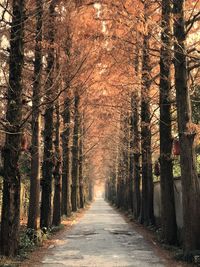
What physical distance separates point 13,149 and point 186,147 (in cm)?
443

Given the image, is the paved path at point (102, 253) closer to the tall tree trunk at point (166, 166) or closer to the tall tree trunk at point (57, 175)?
the tall tree trunk at point (166, 166)

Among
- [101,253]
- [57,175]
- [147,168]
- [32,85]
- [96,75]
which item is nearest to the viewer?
[101,253]

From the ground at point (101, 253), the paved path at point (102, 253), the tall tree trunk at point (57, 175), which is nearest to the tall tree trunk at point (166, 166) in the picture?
the ground at point (101, 253)

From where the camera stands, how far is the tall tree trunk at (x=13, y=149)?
32.4 ft

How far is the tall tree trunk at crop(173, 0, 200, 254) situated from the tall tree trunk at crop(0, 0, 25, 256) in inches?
158

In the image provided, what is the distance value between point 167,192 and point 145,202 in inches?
273

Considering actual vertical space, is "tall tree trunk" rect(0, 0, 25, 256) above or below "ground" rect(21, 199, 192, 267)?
above

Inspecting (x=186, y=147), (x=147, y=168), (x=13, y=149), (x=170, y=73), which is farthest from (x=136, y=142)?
(x=13, y=149)

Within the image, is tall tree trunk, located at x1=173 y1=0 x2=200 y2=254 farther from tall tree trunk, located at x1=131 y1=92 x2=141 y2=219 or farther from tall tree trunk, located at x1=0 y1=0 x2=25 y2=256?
tall tree trunk, located at x1=131 y1=92 x2=141 y2=219

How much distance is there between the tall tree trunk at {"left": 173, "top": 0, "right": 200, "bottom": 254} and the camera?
1056 cm

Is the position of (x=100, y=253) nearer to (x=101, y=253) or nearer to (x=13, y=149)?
(x=101, y=253)

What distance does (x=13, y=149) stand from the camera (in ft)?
32.7

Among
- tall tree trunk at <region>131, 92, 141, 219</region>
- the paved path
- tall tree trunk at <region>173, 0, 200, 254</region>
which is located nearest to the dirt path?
the paved path

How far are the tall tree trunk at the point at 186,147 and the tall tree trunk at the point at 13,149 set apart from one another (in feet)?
13.1
